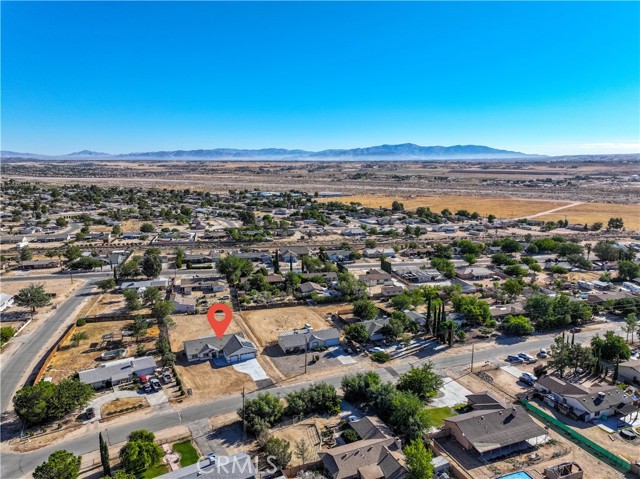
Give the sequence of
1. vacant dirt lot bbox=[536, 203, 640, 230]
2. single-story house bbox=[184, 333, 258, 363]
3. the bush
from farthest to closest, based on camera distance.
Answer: vacant dirt lot bbox=[536, 203, 640, 230] → single-story house bbox=[184, 333, 258, 363] → the bush

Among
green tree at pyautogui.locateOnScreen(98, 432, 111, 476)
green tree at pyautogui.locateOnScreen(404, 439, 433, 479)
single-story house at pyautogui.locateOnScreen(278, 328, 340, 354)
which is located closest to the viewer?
green tree at pyautogui.locateOnScreen(404, 439, 433, 479)

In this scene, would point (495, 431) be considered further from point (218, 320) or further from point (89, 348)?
point (89, 348)

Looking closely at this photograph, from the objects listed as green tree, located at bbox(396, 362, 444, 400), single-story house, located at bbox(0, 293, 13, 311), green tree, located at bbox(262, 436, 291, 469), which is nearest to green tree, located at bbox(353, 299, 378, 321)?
green tree, located at bbox(396, 362, 444, 400)

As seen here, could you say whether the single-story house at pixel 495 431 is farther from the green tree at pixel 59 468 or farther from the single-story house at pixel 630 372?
the green tree at pixel 59 468

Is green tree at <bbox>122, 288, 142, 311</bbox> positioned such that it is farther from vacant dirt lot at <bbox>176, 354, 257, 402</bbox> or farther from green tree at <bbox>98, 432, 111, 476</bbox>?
green tree at <bbox>98, 432, 111, 476</bbox>

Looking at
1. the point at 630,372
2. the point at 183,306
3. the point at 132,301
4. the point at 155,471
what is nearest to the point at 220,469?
the point at 155,471

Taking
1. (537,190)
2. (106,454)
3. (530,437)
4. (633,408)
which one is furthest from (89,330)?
(537,190)
